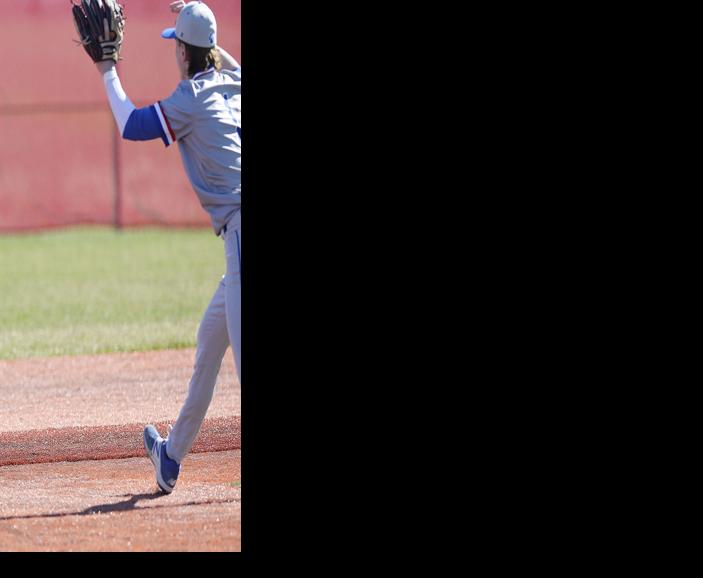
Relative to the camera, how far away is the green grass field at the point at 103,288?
39.6ft

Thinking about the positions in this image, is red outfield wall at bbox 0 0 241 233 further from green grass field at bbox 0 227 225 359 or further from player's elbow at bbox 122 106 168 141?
player's elbow at bbox 122 106 168 141

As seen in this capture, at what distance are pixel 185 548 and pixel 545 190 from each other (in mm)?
1963

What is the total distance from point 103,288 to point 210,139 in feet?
32.1

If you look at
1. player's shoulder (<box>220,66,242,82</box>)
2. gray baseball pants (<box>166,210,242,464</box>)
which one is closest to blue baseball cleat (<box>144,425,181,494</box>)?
gray baseball pants (<box>166,210,242,464</box>)

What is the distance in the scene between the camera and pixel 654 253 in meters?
4.21

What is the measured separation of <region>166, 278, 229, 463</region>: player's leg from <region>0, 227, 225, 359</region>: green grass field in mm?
→ 5175

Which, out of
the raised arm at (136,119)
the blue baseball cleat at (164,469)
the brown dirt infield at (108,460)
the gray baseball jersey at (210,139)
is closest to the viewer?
the brown dirt infield at (108,460)

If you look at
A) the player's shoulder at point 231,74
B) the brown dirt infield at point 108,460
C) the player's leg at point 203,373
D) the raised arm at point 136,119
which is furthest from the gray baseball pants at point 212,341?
the player's shoulder at point 231,74

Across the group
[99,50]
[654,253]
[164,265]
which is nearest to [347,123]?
[654,253]

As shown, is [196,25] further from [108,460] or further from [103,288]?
[103,288]

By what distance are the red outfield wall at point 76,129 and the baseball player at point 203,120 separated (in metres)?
15.6

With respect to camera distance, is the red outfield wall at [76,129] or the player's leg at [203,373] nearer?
the player's leg at [203,373]

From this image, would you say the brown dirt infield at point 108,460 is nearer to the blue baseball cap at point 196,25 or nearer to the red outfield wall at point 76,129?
the blue baseball cap at point 196,25

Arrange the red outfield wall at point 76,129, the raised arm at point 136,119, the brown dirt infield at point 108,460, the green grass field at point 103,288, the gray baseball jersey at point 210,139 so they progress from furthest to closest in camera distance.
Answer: the red outfield wall at point 76,129
the green grass field at point 103,288
the gray baseball jersey at point 210,139
the raised arm at point 136,119
the brown dirt infield at point 108,460
